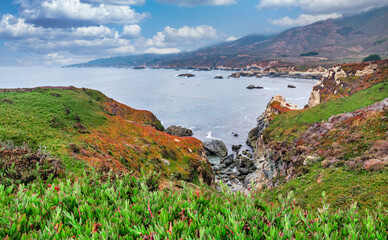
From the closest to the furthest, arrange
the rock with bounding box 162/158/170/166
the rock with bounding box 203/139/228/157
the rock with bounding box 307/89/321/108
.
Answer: the rock with bounding box 162/158/170/166 → the rock with bounding box 203/139/228/157 → the rock with bounding box 307/89/321/108

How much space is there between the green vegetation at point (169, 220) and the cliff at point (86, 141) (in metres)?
4.66

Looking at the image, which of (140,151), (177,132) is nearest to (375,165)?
(140,151)

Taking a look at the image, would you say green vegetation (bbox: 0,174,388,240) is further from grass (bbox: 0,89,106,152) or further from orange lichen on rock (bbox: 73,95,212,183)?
grass (bbox: 0,89,106,152)

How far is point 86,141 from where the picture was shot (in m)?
25.1

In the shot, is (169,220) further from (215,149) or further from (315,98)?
(315,98)

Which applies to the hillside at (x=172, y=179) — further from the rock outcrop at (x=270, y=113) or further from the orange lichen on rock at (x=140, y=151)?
the rock outcrop at (x=270, y=113)

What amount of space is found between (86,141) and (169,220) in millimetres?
23417

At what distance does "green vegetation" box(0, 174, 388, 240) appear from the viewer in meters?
4.05

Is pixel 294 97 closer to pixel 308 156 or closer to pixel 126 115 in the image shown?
pixel 126 115

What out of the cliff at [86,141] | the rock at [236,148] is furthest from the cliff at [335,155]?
the rock at [236,148]

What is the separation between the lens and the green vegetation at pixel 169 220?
4.05m

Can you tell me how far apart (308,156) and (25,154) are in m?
26.3

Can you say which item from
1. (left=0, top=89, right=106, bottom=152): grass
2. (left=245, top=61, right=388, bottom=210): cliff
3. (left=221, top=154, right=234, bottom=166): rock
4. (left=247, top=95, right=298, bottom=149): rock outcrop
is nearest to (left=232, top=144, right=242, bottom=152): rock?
(left=247, top=95, right=298, bottom=149): rock outcrop

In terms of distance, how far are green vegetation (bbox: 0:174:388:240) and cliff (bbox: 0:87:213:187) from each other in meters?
4.66
